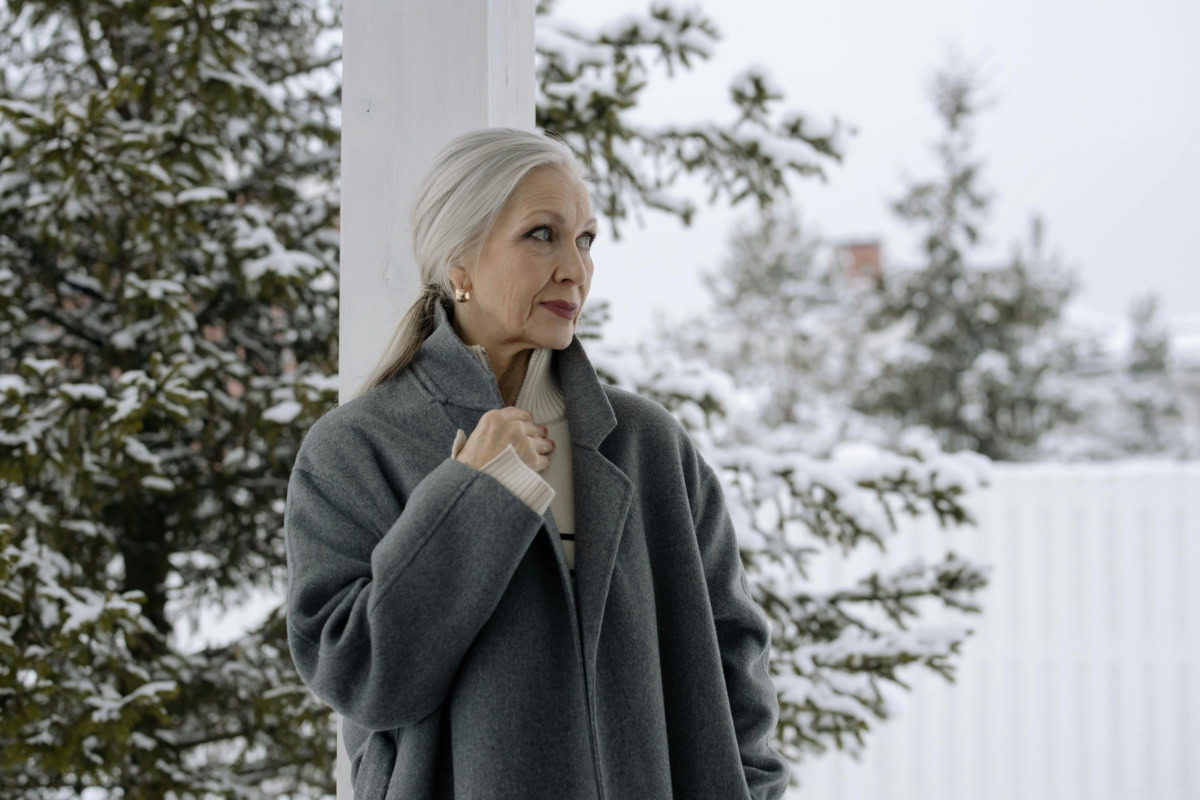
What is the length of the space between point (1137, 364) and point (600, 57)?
9135 mm

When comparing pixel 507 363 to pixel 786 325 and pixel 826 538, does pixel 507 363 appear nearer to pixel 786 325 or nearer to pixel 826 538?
pixel 826 538

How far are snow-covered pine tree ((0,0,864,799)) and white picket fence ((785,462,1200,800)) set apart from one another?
276 centimetres

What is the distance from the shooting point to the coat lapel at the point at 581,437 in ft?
3.85

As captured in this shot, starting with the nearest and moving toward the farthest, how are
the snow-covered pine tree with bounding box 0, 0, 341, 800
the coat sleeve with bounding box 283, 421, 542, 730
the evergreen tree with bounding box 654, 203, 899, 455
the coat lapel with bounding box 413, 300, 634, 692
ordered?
the coat sleeve with bounding box 283, 421, 542, 730 < the coat lapel with bounding box 413, 300, 634, 692 < the snow-covered pine tree with bounding box 0, 0, 341, 800 < the evergreen tree with bounding box 654, 203, 899, 455

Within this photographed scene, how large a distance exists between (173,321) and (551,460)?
1244 millimetres

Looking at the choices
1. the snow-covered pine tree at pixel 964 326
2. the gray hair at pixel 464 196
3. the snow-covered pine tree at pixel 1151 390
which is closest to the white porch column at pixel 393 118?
the gray hair at pixel 464 196

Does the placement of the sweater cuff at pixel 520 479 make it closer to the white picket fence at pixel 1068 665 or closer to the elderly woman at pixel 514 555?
the elderly woman at pixel 514 555

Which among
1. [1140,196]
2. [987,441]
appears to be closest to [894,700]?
[987,441]

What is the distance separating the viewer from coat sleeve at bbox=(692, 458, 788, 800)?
134cm

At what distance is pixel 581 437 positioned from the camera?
1259mm

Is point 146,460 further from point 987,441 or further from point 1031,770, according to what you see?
point 987,441

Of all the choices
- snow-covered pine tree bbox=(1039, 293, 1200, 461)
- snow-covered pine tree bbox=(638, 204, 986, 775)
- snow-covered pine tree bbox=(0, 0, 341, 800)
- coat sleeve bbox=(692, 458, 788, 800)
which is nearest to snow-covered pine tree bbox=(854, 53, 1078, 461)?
snow-covered pine tree bbox=(1039, 293, 1200, 461)

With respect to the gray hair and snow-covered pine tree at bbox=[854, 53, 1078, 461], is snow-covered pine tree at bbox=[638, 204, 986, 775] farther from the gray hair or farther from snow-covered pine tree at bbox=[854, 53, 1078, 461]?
snow-covered pine tree at bbox=[854, 53, 1078, 461]

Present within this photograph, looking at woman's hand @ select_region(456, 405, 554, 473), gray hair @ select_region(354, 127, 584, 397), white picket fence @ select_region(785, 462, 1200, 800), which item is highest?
gray hair @ select_region(354, 127, 584, 397)
